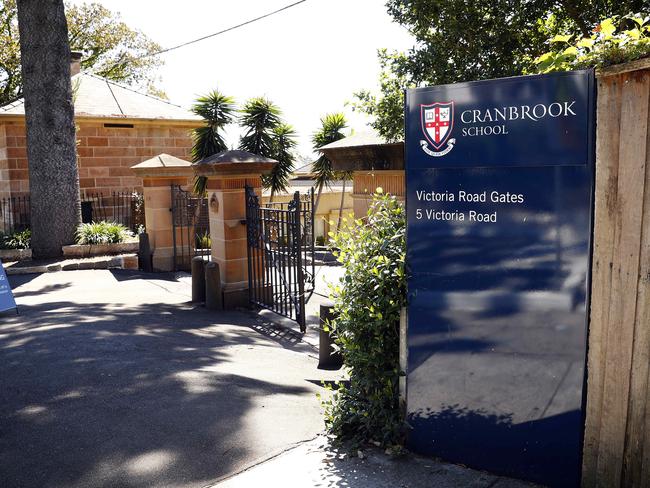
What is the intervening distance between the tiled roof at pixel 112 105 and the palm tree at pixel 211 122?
0.95 metres

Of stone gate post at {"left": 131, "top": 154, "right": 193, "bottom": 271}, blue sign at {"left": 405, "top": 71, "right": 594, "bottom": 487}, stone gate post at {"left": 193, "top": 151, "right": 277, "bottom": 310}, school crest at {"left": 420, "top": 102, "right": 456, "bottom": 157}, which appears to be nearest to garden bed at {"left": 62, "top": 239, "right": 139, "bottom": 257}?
stone gate post at {"left": 131, "top": 154, "right": 193, "bottom": 271}

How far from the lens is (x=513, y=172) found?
342 centimetres

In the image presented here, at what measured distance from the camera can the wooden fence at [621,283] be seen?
3.04 meters

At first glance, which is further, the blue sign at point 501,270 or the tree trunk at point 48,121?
the tree trunk at point 48,121

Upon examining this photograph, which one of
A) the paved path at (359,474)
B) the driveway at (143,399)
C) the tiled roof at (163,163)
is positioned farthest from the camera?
the tiled roof at (163,163)

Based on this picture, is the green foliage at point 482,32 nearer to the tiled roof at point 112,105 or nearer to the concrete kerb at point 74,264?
the concrete kerb at point 74,264

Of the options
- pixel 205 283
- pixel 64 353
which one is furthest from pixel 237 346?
pixel 205 283

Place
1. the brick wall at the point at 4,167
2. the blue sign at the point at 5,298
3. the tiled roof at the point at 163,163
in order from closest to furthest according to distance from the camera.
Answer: the blue sign at the point at 5,298 < the tiled roof at the point at 163,163 < the brick wall at the point at 4,167

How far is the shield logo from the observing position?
3639 millimetres

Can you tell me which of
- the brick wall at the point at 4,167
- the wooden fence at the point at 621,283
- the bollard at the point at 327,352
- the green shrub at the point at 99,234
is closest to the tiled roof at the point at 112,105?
the brick wall at the point at 4,167

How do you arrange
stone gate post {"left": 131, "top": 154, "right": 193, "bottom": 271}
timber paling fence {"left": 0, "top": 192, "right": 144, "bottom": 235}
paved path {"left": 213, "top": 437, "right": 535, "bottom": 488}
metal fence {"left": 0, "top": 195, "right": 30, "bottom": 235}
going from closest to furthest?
1. paved path {"left": 213, "top": 437, "right": 535, "bottom": 488}
2. stone gate post {"left": 131, "top": 154, "right": 193, "bottom": 271}
3. metal fence {"left": 0, "top": 195, "right": 30, "bottom": 235}
4. timber paling fence {"left": 0, "top": 192, "right": 144, "bottom": 235}

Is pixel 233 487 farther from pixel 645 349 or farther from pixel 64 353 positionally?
pixel 64 353

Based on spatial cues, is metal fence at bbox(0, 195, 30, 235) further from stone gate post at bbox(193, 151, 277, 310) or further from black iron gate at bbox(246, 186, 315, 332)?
black iron gate at bbox(246, 186, 315, 332)

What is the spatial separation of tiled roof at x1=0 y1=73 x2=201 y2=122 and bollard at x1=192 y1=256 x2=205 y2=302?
10702 millimetres
